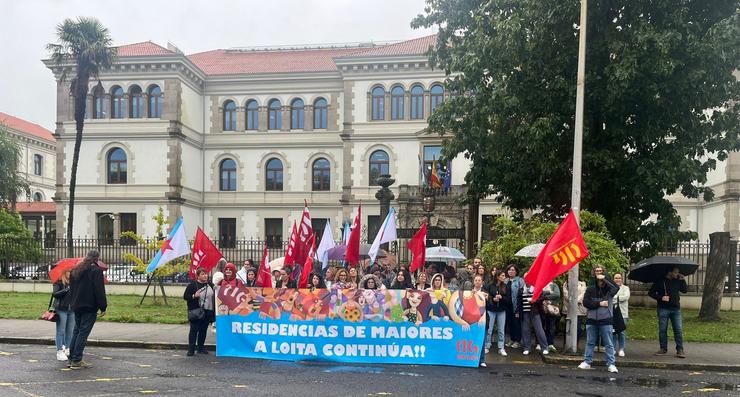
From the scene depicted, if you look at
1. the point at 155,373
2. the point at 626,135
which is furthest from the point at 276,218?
the point at 155,373

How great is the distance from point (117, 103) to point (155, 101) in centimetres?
254

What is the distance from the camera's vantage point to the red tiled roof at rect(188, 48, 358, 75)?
4301 centimetres

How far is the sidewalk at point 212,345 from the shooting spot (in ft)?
36.4

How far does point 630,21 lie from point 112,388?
45.3 ft

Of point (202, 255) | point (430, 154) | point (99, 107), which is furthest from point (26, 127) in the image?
point (202, 255)

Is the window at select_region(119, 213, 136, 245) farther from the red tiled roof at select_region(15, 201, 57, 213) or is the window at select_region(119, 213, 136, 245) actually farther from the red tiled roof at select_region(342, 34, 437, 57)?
the red tiled roof at select_region(342, 34, 437, 57)

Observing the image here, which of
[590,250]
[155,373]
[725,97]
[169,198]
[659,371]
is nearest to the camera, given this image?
[155,373]

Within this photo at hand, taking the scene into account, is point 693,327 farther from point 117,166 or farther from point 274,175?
point 117,166

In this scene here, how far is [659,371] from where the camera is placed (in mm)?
10820

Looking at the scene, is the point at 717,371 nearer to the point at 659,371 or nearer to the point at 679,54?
the point at 659,371

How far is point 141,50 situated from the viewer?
4175 centimetres

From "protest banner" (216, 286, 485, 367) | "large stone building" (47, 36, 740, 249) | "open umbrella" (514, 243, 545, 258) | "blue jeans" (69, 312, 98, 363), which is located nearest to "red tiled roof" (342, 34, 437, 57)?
"large stone building" (47, 36, 740, 249)

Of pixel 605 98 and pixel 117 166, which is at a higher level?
pixel 117 166

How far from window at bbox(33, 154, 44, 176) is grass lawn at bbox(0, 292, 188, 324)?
48911 millimetres
